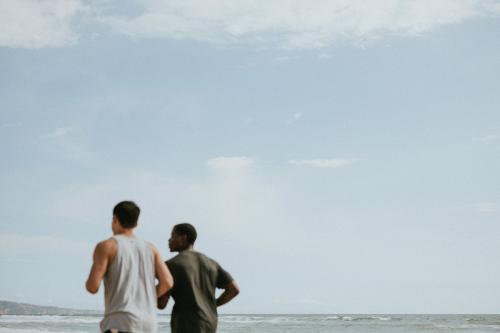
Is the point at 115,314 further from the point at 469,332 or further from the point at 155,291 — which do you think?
the point at 469,332

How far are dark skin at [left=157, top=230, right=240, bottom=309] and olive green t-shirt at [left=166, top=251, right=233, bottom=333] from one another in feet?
0.16

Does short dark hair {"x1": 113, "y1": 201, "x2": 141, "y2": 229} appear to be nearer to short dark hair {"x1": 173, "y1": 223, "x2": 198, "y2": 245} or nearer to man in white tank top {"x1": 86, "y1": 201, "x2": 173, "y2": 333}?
man in white tank top {"x1": 86, "y1": 201, "x2": 173, "y2": 333}

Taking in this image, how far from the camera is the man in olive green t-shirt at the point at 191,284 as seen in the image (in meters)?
4.68

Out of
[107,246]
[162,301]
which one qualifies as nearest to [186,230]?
[162,301]

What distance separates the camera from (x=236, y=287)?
5012 mm

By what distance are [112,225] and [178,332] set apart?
1.24 metres

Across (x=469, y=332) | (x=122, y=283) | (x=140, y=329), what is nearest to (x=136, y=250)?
(x=122, y=283)

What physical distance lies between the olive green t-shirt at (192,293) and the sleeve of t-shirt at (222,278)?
98 mm

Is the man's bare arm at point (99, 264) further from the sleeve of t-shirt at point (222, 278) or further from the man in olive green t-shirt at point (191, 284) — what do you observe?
the sleeve of t-shirt at point (222, 278)

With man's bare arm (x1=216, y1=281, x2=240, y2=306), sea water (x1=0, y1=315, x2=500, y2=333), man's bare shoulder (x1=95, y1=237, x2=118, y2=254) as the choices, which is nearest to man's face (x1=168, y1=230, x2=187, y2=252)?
man's bare arm (x1=216, y1=281, x2=240, y2=306)

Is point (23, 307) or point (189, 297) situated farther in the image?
point (23, 307)

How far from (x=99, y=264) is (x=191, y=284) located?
3.97ft

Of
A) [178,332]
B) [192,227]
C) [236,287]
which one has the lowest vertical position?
[178,332]

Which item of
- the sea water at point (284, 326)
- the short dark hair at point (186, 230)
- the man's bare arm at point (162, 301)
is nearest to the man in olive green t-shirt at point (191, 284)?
the short dark hair at point (186, 230)
